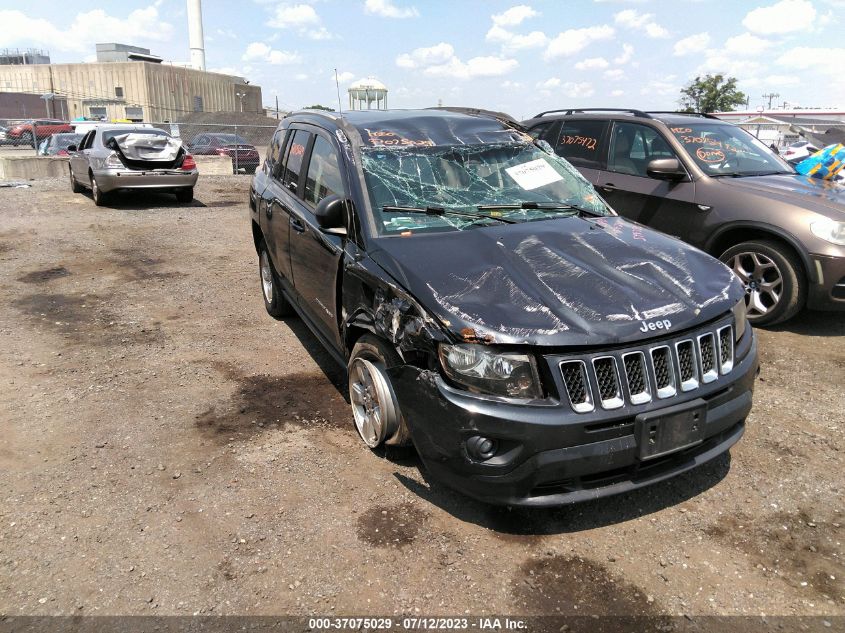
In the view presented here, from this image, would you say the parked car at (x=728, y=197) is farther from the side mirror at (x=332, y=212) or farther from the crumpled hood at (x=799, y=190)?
the side mirror at (x=332, y=212)

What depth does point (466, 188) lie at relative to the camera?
374cm

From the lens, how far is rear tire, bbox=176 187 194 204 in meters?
12.8

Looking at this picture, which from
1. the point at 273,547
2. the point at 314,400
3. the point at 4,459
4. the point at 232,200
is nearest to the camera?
the point at 273,547

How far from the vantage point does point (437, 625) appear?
2.33m

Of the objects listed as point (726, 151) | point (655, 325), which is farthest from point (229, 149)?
point (655, 325)

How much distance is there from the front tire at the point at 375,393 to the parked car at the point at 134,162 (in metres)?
10.3

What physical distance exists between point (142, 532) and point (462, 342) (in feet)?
5.85

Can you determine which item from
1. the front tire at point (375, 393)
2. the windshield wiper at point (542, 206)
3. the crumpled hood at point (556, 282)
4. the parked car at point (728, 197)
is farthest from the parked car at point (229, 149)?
the crumpled hood at point (556, 282)

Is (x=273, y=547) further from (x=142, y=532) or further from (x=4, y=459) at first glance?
(x=4, y=459)

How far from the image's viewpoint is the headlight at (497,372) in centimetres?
250

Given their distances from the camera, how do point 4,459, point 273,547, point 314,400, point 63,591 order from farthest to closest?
point 314,400
point 4,459
point 273,547
point 63,591

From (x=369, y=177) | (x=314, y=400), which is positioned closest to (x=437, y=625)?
(x=314, y=400)

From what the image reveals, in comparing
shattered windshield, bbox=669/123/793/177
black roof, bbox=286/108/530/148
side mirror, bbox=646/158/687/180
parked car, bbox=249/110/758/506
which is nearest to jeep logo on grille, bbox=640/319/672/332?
parked car, bbox=249/110/758/506

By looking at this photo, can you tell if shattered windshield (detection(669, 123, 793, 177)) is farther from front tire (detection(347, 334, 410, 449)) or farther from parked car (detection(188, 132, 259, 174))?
parked car (detection(188, 132, 259, 174))
